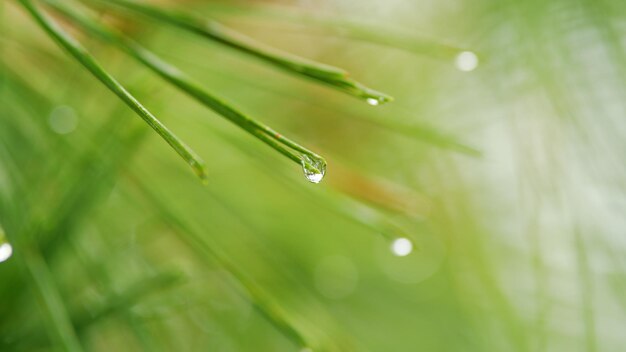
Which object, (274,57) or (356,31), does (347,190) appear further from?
(274,57)

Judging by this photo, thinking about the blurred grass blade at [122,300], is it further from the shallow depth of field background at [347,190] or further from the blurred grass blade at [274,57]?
the blurred grass blade at [274,57]

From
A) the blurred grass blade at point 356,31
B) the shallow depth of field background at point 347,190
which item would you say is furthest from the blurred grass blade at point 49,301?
the blurred grass blade at point 356,31

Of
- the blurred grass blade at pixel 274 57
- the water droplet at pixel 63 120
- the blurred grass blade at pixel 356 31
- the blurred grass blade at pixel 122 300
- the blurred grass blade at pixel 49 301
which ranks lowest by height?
the blurred grass blade at pixel 49 301

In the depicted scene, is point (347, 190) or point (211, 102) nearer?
point (211, 102)

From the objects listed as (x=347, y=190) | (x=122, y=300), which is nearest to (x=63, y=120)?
(x=122, y=300)

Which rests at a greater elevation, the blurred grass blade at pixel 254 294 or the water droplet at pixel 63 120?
the water droplet at pixel 63 120

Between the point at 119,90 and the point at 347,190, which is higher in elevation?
the point at 347,190

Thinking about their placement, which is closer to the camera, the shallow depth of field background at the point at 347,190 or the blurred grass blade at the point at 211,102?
the blurred grass blade at the point at 211,102

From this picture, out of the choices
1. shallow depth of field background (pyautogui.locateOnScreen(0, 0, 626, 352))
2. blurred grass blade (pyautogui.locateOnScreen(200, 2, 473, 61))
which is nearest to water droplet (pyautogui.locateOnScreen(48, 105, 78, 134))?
shallow depth of field background (pyautogui.locateOnScreen(0, 0, 626, 352))
